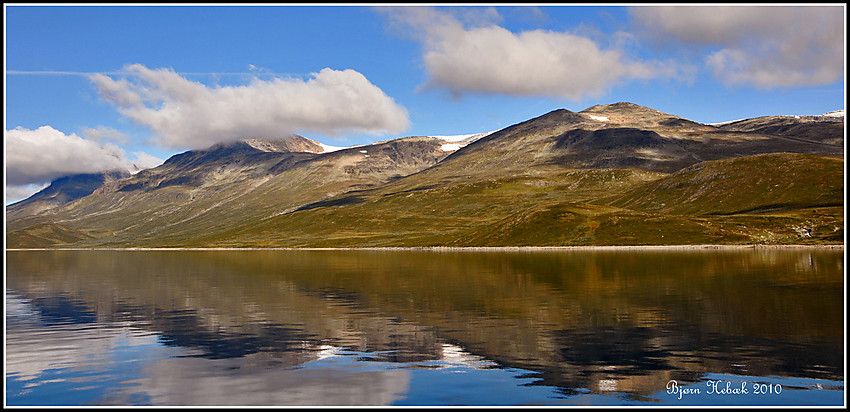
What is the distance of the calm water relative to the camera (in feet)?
89.1

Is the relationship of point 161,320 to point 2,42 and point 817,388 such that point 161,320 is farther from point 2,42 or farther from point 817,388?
point 817,388

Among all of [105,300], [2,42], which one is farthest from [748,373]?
[105,300]

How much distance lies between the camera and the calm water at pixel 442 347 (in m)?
27.2

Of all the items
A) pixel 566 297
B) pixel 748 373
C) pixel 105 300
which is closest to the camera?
pixel 748 373

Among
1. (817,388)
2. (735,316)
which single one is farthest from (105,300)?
(817,388)

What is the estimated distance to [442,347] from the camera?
123 feet

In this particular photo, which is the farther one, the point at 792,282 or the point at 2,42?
the point at 792,282

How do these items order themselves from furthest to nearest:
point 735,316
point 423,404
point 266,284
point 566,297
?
point 266,284, point 566,297, point 735,316, point 423,404

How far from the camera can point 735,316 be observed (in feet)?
155

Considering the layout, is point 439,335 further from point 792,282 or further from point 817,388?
point 792,282

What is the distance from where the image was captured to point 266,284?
8831 cm

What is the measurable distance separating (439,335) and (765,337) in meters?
20.2

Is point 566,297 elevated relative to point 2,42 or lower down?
lower down

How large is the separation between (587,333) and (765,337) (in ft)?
34.7
